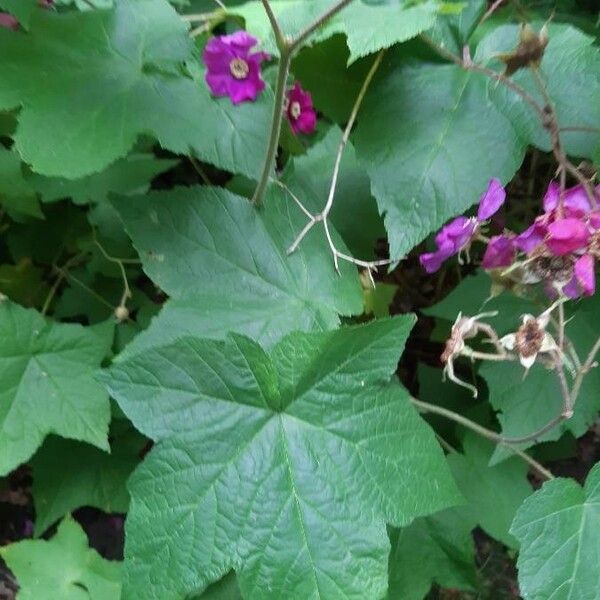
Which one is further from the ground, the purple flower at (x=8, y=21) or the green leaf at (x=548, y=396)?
the purple flower at (x=8, y=21)

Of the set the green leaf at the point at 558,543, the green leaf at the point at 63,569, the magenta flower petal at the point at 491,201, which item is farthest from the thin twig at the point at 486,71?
the green leaf at the point at 63,569

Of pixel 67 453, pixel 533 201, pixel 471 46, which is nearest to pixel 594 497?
pixel 471 46

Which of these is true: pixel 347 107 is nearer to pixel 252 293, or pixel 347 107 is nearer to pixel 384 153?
pixel 384 153

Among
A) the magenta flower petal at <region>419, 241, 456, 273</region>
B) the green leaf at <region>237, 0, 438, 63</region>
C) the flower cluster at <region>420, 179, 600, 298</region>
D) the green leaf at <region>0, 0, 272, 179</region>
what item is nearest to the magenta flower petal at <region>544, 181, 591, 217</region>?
the flower cluster at <region>420, 179, 600, 298</region>

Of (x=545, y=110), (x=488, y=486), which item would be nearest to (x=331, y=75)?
(x=545, y=110)

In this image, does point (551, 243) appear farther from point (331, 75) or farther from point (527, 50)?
point (331, 75)

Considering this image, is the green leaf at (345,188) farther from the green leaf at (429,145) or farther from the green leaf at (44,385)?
the green leaf at (44,385)
